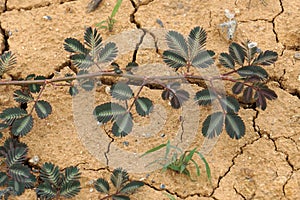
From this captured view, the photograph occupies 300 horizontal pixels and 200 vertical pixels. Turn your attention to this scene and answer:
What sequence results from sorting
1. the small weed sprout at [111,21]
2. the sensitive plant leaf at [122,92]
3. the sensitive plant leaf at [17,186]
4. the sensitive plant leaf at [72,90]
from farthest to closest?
the small weed sprout at [111,21] → the sensitive plant leaf at [72,90] → the sensitive plant leaf at [122,92] → the sensitive plant leaf at [17,186]

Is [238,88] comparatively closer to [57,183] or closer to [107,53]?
[107,53]

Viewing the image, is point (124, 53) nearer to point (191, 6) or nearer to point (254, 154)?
point (191, 6)

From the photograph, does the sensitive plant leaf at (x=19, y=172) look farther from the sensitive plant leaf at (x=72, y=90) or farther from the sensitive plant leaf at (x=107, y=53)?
the sensitive plant leaf at (x=107, y=53)

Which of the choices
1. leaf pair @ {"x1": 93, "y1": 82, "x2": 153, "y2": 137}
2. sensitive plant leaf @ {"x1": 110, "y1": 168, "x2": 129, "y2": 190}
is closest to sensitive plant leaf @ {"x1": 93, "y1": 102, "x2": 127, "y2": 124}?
leaf pair @ {"x1": 93, "y1": 82, "x2": 153, "y2": 137}

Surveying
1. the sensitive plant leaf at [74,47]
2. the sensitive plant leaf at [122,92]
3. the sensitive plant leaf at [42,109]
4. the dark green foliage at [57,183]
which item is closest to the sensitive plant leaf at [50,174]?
the dark green foliage at [57,183]

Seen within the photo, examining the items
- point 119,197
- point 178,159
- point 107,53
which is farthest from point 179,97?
point 119,197

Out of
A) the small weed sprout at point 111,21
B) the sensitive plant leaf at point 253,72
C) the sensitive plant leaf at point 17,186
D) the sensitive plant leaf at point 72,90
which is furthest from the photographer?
the small weed sprout at point 111,21

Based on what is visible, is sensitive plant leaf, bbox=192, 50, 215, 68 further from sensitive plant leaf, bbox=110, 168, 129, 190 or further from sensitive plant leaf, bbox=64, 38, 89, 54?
sensitive plant leaf, bbox=110, 168, 129, 190
